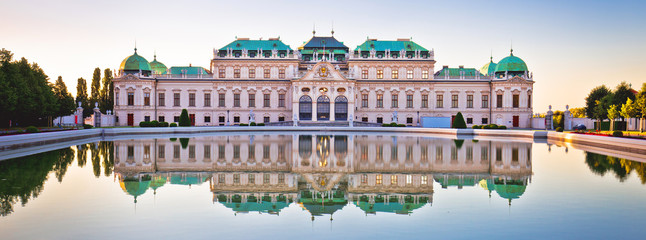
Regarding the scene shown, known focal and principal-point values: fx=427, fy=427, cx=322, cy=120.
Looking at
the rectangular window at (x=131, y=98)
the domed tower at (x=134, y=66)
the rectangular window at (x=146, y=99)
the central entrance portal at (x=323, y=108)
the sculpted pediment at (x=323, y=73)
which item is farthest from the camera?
the domed tower at (x=134, y=66)

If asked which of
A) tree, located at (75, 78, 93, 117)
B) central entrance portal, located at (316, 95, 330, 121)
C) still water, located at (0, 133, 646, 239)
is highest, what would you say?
tree, located at (75, 78, 93, 117)

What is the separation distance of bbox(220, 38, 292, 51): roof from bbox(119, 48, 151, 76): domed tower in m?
12.1

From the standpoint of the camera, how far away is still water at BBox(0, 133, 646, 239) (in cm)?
867

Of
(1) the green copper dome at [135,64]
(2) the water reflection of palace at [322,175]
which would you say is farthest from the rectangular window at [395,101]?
(2) the water reflection of palace at [322,175]

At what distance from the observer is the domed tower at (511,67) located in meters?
64.2

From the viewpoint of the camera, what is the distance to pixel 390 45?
65.5m

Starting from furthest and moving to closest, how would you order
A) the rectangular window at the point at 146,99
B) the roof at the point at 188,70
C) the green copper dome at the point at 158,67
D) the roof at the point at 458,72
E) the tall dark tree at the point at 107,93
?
the tall dark tree at the point at 107,93 < the green copper dome at the point at 158,67 < the roof at the point at 458,72 < the roof at the point at 188,70 < the rectangular window at the point at 146,99

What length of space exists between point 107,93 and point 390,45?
46072 millimetres

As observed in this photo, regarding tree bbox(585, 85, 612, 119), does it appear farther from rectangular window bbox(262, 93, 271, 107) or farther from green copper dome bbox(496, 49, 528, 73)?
rectangular window bbox(262, 93, 271, 107)

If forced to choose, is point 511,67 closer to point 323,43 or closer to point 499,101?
point 499,101

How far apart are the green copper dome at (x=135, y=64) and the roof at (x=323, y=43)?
24136mm

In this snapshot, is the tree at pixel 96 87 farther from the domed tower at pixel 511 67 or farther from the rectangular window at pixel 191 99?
the domed tower at pixel 511 67

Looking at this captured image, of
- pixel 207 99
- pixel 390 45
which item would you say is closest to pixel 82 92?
pixel 207 99

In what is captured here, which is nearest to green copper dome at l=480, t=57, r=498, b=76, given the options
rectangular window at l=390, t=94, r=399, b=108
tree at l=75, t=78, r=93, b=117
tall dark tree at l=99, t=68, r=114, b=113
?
rectangular window at l=390, t=94, r=399, b=108
